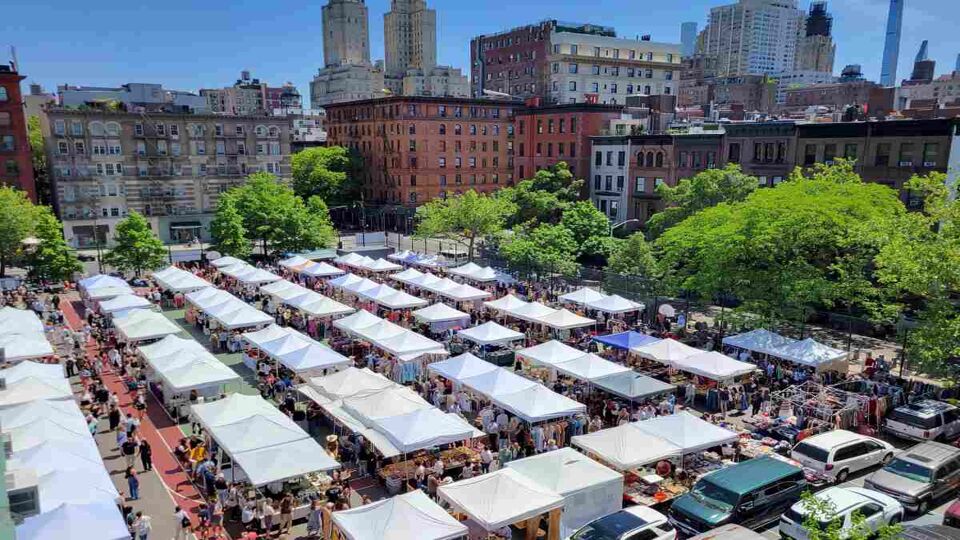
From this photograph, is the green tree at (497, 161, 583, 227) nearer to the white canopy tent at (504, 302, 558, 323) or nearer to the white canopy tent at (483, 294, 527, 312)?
the white canopy tent at (483, 294, 527, 312)

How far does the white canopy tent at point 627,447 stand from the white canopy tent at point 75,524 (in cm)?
1155

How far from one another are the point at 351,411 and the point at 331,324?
47.1 ft

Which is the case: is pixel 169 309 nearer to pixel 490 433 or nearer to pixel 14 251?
pixel 14 251

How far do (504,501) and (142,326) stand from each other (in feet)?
69.7

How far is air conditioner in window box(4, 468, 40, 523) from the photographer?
10827 millimetres

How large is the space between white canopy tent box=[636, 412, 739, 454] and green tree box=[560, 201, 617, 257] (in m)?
29.8

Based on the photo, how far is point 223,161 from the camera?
75688 millimetres

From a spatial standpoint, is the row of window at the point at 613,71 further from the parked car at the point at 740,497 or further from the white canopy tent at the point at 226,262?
the parked car at the point at 740,497

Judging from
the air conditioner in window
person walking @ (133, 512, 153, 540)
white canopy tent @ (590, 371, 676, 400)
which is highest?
the air conditioner in window

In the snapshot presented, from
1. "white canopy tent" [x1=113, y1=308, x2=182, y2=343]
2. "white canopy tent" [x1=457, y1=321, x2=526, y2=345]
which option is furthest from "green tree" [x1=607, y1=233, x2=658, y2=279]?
"white canopy tent" [x1=113, y1=308, x2=182, y2=343]

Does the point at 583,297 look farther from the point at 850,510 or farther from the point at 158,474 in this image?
the point at 158,474

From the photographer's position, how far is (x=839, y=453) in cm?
1953

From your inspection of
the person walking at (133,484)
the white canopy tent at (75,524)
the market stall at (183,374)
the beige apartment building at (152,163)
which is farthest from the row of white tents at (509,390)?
the beige apartment building at (152,163)

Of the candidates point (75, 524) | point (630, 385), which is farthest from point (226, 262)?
point (75, 524)
